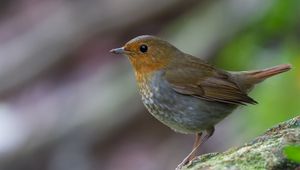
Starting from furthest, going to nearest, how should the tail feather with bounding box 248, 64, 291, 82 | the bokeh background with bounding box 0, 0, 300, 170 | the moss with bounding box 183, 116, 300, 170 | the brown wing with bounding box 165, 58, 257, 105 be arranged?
the bokeh background with bounding box 0, 0, 300, 170
the tail feather with bounding box 248, 64, 291, 82
the brown wing with bounding box 165, 58, 257, 105
the moss with bounding box 183, 116, 300, 170

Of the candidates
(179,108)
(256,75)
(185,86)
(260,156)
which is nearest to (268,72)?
(256,75)

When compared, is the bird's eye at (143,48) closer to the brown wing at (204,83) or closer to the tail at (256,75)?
the brown wing at (204,83)

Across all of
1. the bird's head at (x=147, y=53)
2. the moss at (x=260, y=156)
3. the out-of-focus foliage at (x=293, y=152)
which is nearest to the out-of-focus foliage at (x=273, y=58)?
the bird's head at (x=147, y=53)

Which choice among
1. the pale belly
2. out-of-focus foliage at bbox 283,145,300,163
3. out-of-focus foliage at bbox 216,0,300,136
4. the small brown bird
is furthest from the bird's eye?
out-of-focus foliage at bbox 283,145,300,163

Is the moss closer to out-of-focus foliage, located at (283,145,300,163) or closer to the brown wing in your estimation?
out-of-focus foliage, located at (283,145,300,163)

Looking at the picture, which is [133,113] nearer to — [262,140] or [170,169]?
[170,169]

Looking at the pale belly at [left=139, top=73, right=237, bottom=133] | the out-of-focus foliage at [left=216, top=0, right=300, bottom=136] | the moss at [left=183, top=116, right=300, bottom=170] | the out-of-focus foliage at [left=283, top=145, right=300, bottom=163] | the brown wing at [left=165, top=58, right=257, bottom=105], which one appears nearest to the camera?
the out-of-focus foliage at [left=283, top=145, right=300, bottom=163]
